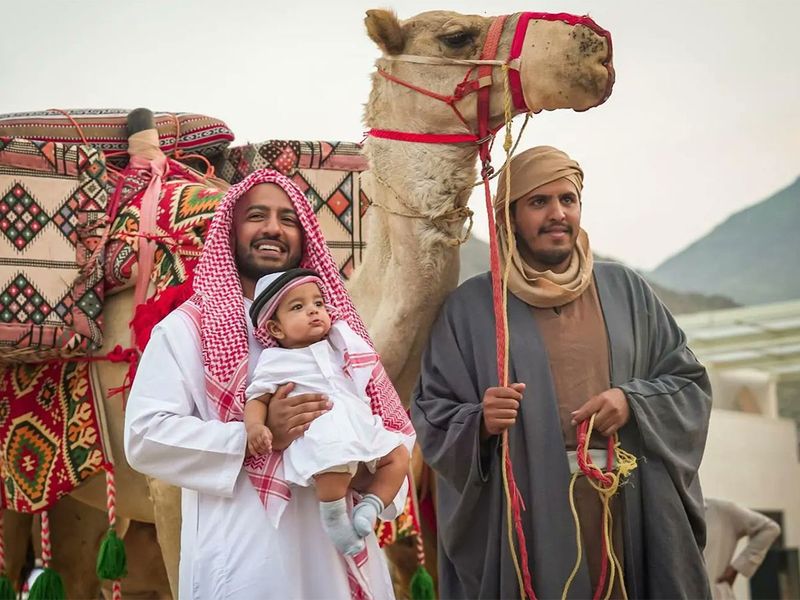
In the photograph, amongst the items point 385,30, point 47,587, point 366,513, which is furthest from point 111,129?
point 366,513

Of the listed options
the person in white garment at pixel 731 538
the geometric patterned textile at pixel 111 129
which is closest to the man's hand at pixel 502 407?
the geometric patterned textile at pixel 111 129

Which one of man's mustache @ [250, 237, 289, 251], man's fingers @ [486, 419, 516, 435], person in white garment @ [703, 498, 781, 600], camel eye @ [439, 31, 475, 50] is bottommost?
person in white garment @ [703, 498, 781, 600]

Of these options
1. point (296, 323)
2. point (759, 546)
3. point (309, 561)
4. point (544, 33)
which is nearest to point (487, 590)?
point (309, 561)

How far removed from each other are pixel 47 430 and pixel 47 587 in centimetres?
76

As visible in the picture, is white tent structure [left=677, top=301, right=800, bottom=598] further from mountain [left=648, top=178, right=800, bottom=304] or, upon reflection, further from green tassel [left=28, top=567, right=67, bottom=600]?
green tassel [left=28, top=567, right=67, bottom=600]

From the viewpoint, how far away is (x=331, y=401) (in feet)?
11.1

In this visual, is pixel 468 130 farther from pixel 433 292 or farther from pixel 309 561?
pixel 309 561

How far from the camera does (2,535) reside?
623cm

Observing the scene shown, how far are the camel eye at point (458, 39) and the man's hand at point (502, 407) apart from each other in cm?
127

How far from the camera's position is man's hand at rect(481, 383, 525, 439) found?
392 centimetres

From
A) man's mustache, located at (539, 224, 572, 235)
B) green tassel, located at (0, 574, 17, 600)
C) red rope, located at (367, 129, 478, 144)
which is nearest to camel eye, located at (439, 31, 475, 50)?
red rope, located at (367, 129, 478, 144)

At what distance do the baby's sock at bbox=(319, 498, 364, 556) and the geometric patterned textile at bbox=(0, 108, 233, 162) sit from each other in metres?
3.21

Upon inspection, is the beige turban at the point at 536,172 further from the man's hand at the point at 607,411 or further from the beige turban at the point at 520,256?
the man's hand at the point at 607,411

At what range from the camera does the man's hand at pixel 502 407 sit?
3924 millimetres
